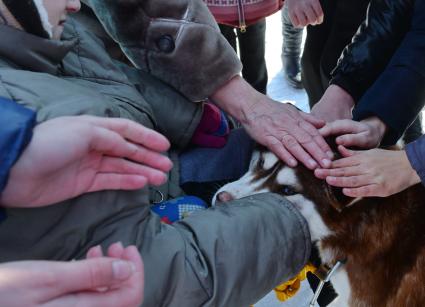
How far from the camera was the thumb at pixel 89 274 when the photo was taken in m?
0.64

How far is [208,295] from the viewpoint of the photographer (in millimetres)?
968

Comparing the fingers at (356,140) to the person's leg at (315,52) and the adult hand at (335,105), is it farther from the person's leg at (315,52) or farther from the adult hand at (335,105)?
the person's leg at (315,52)

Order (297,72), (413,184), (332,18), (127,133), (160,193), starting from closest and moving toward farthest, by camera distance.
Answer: (127,133) < (160,193) < (413,184) < (332,18) < (297,72)

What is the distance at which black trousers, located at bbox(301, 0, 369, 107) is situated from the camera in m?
2.05

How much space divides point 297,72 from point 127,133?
2.77m

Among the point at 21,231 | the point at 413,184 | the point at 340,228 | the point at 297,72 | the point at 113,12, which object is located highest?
the point at 113,12

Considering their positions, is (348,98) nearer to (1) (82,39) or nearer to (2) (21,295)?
(1) (82,39)

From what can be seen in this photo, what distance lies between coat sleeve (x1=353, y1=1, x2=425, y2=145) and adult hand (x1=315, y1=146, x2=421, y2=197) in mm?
240

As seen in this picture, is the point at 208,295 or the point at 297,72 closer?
the point at 208,295

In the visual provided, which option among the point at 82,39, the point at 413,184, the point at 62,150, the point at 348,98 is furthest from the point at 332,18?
the point at 62,150

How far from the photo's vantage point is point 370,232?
52.8 inches

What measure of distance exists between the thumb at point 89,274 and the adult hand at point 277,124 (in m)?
0.78

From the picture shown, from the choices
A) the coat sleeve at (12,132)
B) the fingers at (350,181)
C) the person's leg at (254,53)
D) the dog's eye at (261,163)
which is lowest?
the person's leg at (254,53)

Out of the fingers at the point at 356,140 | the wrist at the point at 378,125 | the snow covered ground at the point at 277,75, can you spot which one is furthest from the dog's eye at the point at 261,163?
the snow covered ground at the point at 277,75
